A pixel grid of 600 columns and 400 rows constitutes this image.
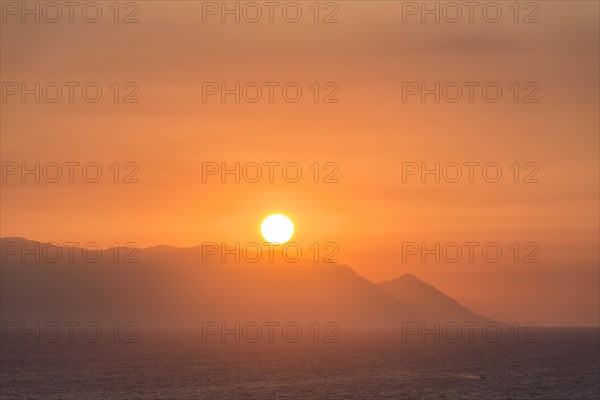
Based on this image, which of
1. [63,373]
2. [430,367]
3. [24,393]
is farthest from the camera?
[430,367]

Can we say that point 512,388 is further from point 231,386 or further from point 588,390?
point 231,386

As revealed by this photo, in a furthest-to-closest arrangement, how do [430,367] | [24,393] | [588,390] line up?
[430,367], [588,390], [24,393]

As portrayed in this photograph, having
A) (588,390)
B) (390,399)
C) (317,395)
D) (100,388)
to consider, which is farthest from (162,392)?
(588,390)

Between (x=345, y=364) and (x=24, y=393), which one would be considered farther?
(x=345, y=364)

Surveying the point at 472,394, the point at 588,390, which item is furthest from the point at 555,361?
the point at 472,394

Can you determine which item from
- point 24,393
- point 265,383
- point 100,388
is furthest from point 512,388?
point 24,393

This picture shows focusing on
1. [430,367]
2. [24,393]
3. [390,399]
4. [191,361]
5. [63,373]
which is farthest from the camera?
[191,361]

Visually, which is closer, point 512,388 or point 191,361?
point 512,388

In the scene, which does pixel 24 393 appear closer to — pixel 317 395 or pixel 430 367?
→ pixel 317 395

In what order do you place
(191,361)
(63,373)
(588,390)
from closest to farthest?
(588,390) < (63,373) < (191,361)
